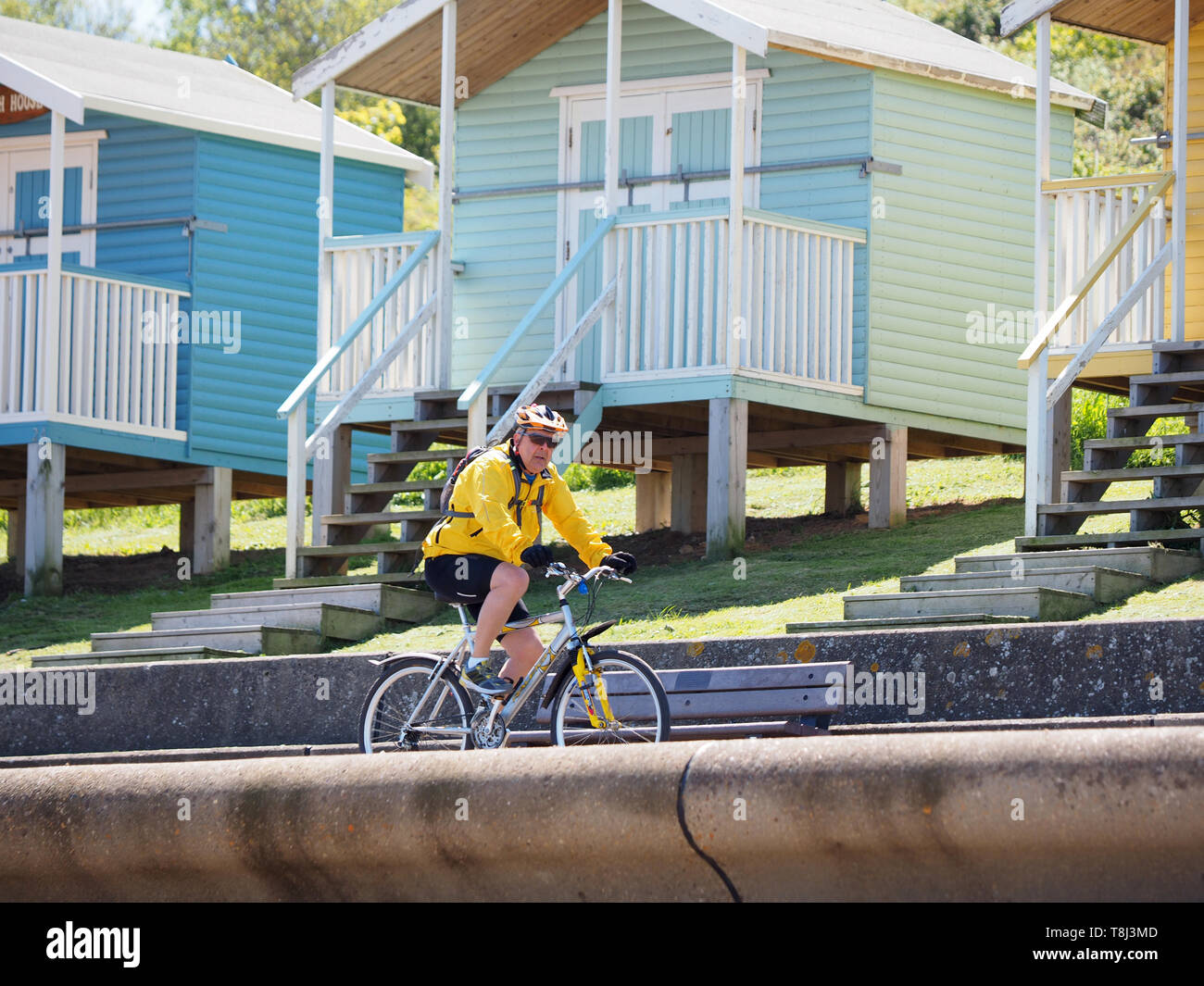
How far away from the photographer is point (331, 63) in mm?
17781

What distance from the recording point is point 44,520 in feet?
58.2

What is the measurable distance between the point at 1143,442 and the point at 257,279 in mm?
10006

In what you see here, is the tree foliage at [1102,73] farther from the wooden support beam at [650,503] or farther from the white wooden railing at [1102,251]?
the white wooden railing at [1102,251]

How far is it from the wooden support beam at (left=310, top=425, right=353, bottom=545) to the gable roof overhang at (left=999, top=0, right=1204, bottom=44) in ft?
19.6

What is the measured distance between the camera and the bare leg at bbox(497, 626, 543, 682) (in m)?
9.44

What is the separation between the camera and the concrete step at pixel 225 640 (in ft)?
44.6

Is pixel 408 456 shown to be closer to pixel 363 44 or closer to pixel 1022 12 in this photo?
pixel 363 44

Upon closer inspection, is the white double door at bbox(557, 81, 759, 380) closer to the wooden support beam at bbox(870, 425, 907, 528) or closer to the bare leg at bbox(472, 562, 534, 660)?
the wooden support beam at bbox(870, 425, 907, 528)

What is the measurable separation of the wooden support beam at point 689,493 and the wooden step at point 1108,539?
5.18m

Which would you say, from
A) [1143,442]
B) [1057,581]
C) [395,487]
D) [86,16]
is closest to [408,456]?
[395,487]

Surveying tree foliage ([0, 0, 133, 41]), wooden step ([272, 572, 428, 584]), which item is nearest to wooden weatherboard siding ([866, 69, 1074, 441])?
wooden step ([272, 572, 428, 584])

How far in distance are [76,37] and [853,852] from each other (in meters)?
19.1

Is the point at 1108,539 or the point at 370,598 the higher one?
the point at 1108,539
